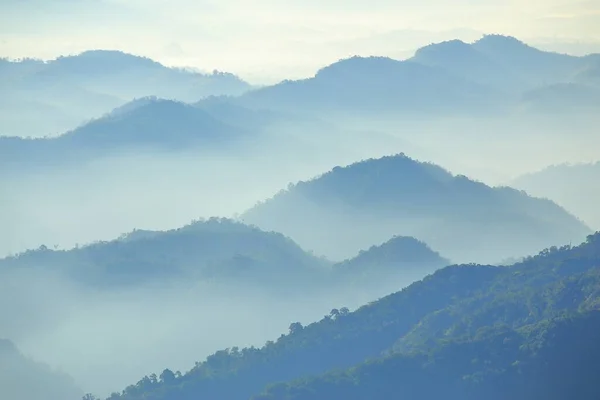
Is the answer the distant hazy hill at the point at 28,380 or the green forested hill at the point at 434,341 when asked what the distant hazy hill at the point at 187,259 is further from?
the green forested hill at the point at 434,341

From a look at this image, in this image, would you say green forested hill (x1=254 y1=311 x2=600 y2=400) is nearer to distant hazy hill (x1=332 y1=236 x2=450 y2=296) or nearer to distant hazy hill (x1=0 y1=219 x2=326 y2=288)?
distant hazy hill (x1=332 y1=236 x2=450 y2=296)

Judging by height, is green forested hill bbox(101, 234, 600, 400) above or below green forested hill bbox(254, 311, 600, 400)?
above

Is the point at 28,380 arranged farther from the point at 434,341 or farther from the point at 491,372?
the point at 491,372

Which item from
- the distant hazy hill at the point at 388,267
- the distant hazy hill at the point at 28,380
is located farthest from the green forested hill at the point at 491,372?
the distant hazy hill at the point at 388,267

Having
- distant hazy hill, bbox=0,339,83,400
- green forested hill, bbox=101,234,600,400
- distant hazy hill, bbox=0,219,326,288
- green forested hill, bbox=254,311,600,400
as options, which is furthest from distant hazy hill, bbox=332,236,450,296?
green forested hill, bbox=254,311,600,400

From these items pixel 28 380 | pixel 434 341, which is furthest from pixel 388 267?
pixel 434 341

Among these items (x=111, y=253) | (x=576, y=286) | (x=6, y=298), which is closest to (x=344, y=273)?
(x=111, y=253)

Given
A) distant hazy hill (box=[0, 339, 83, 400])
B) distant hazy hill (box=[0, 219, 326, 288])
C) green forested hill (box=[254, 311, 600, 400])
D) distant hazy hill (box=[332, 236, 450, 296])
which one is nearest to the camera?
green forested hill (box=[254, 311, 600, 400])
